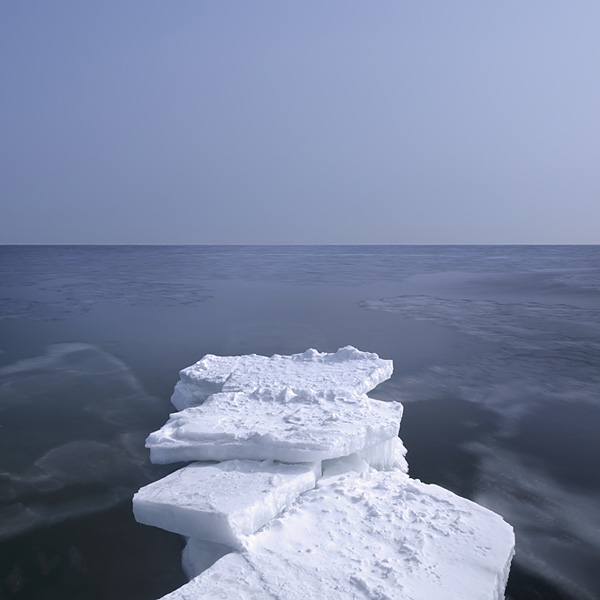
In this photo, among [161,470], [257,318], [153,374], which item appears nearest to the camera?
[161,470]

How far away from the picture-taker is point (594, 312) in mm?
15867

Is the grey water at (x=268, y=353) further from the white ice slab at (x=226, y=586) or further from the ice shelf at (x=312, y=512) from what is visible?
→ the white ice slab at (x=226, y=586)

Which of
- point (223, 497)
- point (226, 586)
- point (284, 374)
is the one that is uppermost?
point (284, 374)

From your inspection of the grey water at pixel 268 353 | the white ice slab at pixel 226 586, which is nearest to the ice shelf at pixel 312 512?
the white ice slab at pixel 226 586

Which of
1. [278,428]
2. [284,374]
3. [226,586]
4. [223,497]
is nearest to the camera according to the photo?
[226,586]

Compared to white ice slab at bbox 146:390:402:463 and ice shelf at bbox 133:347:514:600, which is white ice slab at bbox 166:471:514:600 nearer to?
ice shelf at bbox 133:347:514:600

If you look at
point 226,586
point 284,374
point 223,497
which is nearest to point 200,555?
point 223,497

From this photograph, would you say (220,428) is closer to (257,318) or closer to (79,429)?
(79,429)

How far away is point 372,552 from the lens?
310cm

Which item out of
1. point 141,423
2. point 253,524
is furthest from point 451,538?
point 141,423

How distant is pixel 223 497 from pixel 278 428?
1.01 metres

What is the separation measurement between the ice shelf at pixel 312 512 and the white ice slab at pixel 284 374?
560 millimetres

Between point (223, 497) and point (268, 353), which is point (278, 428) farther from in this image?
point (268, 353)

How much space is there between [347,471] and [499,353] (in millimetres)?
7164
